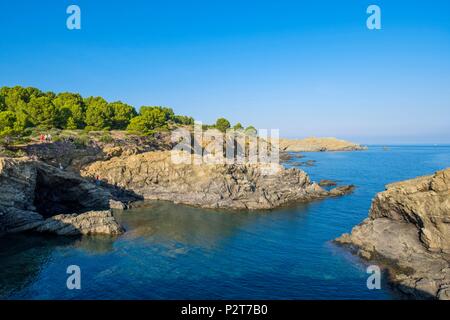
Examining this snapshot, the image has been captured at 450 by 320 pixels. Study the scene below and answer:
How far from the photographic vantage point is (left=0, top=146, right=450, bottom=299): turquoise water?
1071 inches

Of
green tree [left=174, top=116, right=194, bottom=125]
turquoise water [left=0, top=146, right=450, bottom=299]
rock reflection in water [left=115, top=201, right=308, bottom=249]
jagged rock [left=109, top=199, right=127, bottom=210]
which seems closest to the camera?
turquoise water [left=0, top=146, right=450, bottom=299]

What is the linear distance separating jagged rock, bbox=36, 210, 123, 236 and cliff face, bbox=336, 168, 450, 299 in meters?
28.3

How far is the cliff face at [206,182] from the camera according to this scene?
59.6m

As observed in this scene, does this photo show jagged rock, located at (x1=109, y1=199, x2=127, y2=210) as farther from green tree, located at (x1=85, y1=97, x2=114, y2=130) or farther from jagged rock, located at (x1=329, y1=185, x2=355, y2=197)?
green tree, located at (x1=85, y1=97, x2=114, y2=130)

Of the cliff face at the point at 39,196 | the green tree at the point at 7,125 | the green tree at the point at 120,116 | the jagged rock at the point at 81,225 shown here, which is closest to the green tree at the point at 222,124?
the green tree at the point at 120,116

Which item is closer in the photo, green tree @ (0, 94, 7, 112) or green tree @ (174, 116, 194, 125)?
green tree @ (0, 94, 7, 112)

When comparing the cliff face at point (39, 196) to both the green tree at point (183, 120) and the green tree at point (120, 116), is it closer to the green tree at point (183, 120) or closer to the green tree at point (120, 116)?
the green tree at point (120, 116)

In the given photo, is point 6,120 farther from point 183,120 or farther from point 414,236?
point 183,120

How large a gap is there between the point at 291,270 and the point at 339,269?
15.3 feet

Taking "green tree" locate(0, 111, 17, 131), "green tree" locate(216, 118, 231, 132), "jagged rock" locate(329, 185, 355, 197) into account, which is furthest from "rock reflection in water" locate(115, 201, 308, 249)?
"green tree" locate(216, 118, 231, 132)

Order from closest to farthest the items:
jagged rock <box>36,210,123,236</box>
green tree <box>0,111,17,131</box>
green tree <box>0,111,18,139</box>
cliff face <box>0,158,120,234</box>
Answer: cliff face <box>0,158,120,234</box> < jagged rock <box>36,210,123,236</box> < green tree <box>0,111,18,139</box> < green tree <box>0,111,17,131</box>

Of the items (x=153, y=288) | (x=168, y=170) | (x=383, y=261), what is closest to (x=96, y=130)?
(x=168, y=170)
